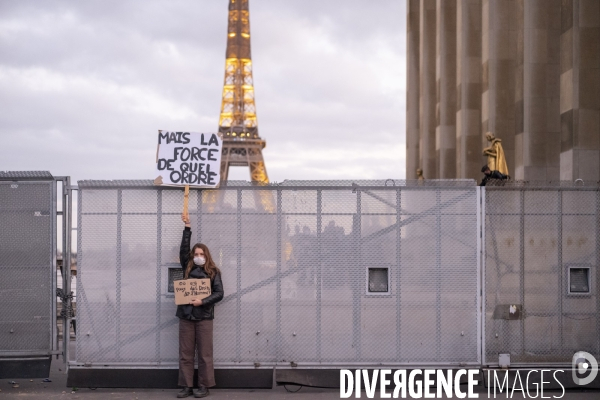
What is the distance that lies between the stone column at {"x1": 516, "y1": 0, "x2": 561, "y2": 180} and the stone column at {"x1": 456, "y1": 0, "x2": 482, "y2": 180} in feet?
20.0

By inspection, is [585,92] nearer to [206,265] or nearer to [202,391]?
[206,265]

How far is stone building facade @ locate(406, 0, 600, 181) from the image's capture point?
68.5 ft

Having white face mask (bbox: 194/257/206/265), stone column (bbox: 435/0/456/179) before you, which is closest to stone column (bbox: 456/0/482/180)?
stone column (bbox: 435/0/456/179)

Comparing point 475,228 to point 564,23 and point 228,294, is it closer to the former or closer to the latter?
point 228,294

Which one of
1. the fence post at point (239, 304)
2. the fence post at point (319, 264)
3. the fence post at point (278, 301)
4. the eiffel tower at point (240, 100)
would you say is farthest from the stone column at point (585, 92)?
the eiffel tower at point (240, 100)

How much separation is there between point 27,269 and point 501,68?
73.1 ft

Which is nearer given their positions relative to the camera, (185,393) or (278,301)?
(185,393)

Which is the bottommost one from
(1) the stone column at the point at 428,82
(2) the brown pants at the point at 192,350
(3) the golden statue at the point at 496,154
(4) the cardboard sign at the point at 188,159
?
(2) the brown pants at the point at 192,350

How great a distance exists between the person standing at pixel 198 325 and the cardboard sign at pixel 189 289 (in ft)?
0.27

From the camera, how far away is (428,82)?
1615 inches

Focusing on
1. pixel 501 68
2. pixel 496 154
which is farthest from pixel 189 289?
pixel 501 68

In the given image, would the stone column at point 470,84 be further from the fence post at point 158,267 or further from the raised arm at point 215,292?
the raised arm at point 215,292

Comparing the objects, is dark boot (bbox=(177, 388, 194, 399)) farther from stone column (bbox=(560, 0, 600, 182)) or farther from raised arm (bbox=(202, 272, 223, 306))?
stone column (bbox=(560, 0, 600, 182))

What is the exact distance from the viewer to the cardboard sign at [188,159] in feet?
34.3
